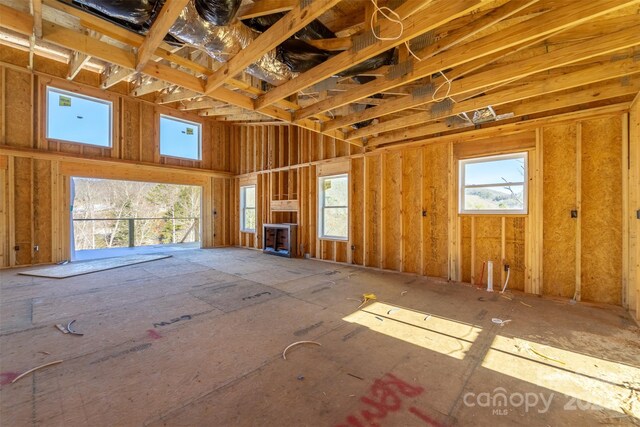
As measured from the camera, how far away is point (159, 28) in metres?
2.21

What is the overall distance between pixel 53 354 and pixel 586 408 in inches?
166

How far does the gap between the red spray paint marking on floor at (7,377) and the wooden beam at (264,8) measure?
351 cm

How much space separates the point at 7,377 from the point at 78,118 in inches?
291

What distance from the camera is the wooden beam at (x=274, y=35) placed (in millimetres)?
1966

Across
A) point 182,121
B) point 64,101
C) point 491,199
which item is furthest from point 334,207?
point 64,101

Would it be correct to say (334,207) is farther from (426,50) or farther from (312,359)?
(312,359)

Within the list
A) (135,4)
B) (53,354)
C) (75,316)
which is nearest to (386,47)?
(135,4)

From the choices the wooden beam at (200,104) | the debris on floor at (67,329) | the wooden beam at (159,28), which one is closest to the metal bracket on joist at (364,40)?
the wooden beam at (159,28)

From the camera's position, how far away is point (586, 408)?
1.70 meters

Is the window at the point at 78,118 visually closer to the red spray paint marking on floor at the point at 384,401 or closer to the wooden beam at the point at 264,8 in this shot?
the wooden beam at the point at 264,8

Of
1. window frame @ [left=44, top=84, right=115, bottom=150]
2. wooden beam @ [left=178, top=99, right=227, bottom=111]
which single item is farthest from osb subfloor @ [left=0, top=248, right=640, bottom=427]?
wooden beam @ [left=178, top=99, right=227, bottom=111]

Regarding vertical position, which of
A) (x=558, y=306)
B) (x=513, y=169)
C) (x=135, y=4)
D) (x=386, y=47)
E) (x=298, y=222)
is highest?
(x=135, y=4)

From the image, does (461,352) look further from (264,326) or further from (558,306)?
(558,306)

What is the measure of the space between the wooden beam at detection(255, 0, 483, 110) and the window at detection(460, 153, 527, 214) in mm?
3363
